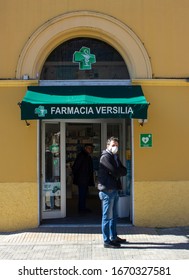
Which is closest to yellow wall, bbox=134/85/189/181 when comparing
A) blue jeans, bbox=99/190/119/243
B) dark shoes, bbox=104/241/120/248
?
blue jeans, bbox=99/190/119/243

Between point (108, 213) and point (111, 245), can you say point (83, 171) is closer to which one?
point (108, 213)

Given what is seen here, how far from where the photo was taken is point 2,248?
760 centimetres

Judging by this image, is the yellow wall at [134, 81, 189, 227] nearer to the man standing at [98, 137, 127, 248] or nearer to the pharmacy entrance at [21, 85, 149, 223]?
the pharmacy entrance at [21, 85, 149, 223]

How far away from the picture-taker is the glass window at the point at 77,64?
9.31 m

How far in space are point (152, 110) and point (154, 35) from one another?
156 cm

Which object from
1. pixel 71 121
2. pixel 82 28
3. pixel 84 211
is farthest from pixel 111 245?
pixel 82 28

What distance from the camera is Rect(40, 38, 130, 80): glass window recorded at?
9.31 meters

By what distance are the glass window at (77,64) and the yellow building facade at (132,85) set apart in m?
0.35

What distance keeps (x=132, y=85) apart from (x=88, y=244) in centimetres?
332

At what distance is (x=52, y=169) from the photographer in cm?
961

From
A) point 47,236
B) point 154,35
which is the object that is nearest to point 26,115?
point 47,236

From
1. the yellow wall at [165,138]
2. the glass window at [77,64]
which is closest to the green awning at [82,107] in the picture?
the yellow wall at [165,138]

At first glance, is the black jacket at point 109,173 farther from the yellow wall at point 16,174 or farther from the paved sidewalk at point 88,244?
the yellow wall at point 16,174

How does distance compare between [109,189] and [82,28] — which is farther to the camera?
[82,28]
